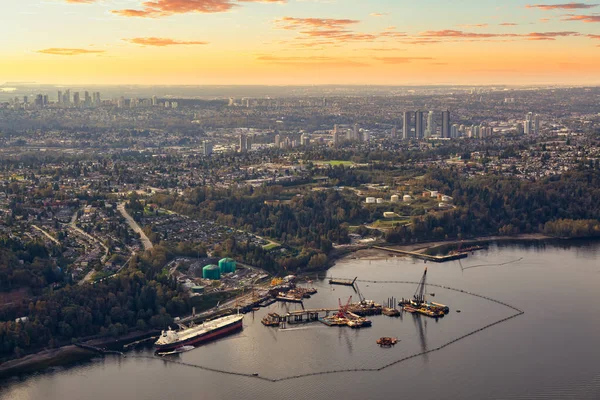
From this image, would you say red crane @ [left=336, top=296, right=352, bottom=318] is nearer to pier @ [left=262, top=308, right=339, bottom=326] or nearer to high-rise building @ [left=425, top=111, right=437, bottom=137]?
pier @ [left=262, top=308, right=339, bottom=326]

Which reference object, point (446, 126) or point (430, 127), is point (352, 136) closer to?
point (446, 126)

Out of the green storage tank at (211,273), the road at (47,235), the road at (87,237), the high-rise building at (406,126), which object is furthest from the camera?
the high-rise building at (406,126)

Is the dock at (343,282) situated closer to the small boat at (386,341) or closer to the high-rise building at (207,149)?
the small boat at (386,341)

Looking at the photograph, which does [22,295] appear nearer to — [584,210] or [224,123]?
[584,210]

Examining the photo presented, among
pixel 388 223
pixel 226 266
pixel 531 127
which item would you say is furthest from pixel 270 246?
pixel 531 127

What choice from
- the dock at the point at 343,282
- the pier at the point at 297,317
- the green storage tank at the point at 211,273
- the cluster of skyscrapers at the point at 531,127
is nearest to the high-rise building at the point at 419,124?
the cluster of skyscrapers at the point at 531,127

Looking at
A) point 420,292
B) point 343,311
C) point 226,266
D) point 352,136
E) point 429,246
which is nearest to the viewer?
point 343,311
